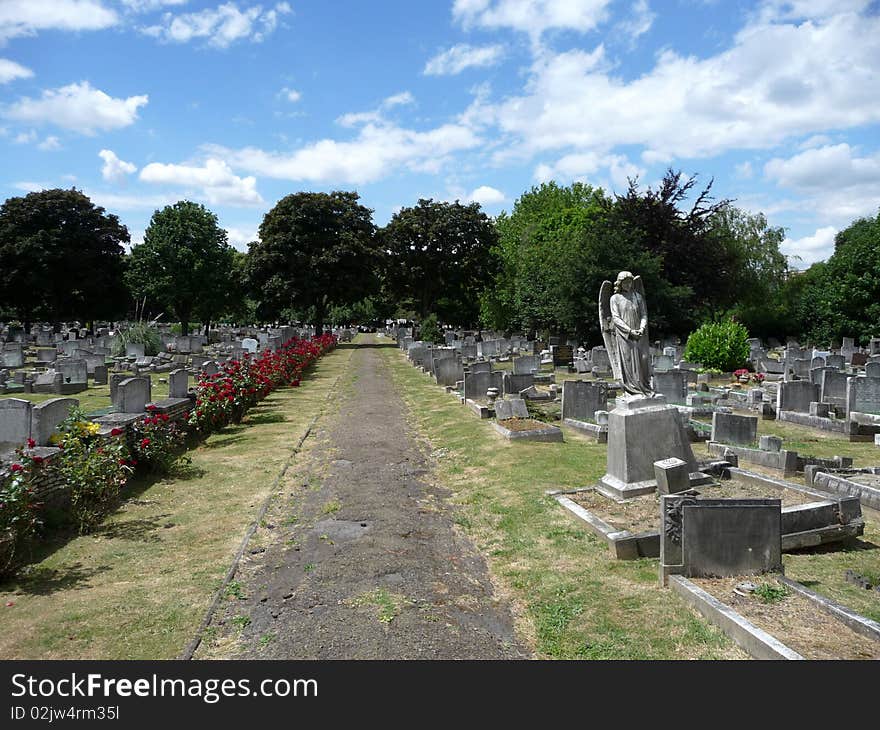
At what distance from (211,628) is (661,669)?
3411mm

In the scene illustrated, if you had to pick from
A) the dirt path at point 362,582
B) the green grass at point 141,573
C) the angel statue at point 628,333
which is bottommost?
the green grass at point 141,573

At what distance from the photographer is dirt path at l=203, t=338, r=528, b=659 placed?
15.9 feet

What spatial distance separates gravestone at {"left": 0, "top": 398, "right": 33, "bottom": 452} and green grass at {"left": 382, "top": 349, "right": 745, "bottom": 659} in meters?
5.93

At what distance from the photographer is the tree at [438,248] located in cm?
5503

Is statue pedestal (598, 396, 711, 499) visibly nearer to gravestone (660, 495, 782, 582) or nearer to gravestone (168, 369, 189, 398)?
gravestone (660, 495, 782, 582)

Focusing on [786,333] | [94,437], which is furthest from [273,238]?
[94,437]

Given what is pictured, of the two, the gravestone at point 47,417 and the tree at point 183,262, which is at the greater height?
the tree at point 183,262

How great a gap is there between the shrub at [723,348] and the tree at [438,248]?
32.1m

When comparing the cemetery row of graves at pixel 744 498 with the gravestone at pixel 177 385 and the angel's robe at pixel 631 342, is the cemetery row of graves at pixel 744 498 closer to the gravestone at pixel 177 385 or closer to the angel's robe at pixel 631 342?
the angel's robe at pixel 631 342

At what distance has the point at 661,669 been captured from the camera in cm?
441

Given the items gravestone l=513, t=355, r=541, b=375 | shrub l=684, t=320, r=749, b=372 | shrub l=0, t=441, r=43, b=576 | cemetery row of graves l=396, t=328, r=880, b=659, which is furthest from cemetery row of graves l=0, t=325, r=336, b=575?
shrub l=684, t=320, r=749, b=372

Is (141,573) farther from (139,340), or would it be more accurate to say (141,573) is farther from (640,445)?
(139,340)

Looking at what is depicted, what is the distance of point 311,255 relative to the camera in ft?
153

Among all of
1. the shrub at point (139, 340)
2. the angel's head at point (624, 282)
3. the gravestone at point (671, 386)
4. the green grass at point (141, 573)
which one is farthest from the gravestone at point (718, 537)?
the shrub at point (139, 340)
